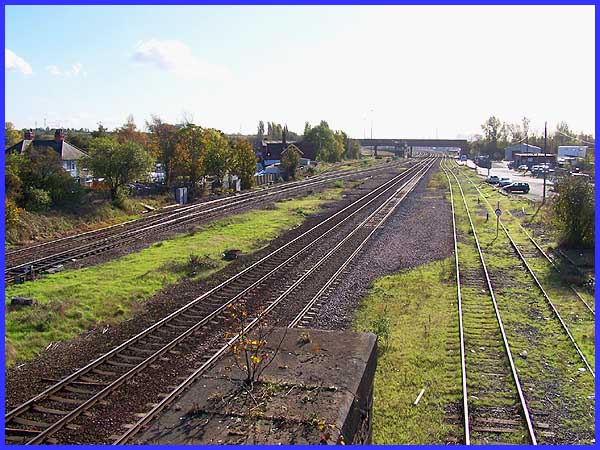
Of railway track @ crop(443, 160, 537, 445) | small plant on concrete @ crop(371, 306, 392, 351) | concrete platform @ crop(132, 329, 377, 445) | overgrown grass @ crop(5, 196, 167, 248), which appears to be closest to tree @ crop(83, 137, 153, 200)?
overgrown grass @ crop(5, 196, 167, 248)

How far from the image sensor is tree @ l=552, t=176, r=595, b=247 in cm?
2377

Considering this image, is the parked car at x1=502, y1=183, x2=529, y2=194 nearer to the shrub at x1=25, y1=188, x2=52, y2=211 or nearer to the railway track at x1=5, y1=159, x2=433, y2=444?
the railway track at x1=5, y1=159, x2=433, y2=444

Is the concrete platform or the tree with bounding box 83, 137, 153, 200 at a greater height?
the tree with bounding box 83, 137, 153, 200

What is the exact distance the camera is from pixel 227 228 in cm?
3067

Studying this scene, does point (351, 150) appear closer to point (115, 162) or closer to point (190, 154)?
point (190, 154)

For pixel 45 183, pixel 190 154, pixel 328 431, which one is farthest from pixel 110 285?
pixel 190 154

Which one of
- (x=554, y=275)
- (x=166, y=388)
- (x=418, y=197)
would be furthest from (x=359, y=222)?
(x=166, y=388)

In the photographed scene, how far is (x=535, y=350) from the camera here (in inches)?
526

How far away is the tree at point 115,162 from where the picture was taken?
36.4 m

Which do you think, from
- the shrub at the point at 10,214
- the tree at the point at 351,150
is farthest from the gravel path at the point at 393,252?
the tree at the point at 351,150

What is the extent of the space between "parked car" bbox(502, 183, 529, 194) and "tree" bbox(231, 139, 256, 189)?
2344cm

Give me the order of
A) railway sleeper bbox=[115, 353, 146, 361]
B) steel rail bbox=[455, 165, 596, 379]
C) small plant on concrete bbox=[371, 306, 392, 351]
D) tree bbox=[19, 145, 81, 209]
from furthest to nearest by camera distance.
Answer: tree bbox=[19, 145, 81, 209] < small plant on concrete bbox=[371, 306, 392, 351] < steel rail bbox=[455, 165, 596, 379] < railway sleeper bbox=[115, 353, 146, 361]

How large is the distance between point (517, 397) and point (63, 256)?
58.0 ft

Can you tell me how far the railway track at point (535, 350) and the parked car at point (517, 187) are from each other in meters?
34.3
